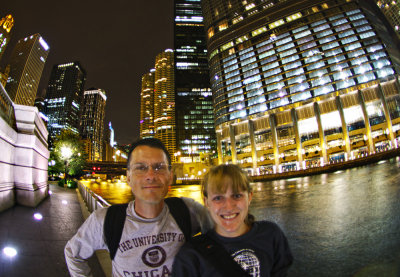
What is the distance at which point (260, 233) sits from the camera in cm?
171

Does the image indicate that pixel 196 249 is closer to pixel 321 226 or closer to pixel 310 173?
pixel 321 226

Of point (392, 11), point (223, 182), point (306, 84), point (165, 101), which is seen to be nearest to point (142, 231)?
point (223, 182)

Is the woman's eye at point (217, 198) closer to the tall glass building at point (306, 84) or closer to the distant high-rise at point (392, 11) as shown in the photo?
the tall glass building at point (306, 84)

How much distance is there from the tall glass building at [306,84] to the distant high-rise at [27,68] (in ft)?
407

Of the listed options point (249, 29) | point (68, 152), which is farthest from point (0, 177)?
point (249, 29)

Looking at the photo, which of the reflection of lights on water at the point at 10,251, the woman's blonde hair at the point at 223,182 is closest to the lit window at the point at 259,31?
the woman's blonde hair at the point at 223,182

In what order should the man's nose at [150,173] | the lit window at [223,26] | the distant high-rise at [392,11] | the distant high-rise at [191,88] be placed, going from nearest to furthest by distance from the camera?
the man's nose at [150,173] < the distant high-rise at [392,11] < the lit window at [223,26] < the distant high-rise at [191,88]

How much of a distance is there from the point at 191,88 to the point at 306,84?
300 ft

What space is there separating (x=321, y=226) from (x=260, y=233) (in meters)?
4.32

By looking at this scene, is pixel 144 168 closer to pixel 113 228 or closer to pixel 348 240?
pixel 113 228

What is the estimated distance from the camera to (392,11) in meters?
88.1

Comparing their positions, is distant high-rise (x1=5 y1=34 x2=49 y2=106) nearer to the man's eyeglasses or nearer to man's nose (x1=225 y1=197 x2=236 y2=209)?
the man's eyeglasses

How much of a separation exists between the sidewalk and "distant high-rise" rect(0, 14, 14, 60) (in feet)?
420

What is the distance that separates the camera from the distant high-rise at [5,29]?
9312 cm
